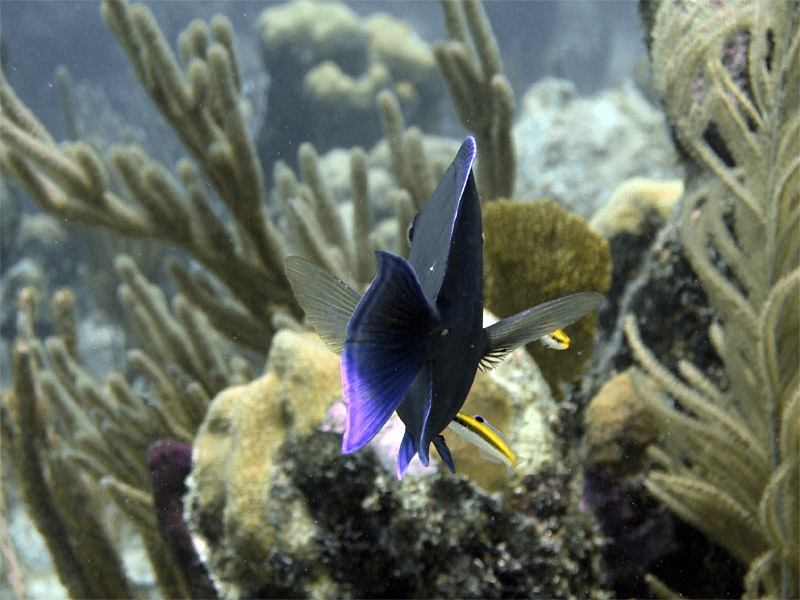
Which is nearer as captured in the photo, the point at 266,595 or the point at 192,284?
the point at 266,595

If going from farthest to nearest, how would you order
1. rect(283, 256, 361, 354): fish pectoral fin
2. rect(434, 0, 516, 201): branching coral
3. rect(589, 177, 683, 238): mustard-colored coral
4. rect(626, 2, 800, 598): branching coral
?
1. rect(434, 0, 516, 201): branching coral
2. rect(589, 177, 683, 238): mustard-colored coral
3. rect(626, 2, 800, 598): branching coral
4. rect(283, 256, 361, 354): fish pectoral fin

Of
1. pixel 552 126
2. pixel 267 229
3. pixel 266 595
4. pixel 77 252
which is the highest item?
pixel 552 126

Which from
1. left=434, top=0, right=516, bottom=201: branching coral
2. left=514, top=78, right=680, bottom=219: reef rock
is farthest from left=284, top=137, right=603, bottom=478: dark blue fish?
left=514, top=78, right=680, bottom=219: reef rock

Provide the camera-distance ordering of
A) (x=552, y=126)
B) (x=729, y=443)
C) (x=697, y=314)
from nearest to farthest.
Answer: (x=729, y=443) → (x=697, y=314) → (x=552, y=126)

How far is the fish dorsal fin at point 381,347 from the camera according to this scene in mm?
596

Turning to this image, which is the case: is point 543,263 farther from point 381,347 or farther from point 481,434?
point 381,347

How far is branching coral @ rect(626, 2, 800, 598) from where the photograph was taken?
2.04 m

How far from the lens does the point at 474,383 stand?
1944 mm

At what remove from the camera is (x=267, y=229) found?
11.7ft

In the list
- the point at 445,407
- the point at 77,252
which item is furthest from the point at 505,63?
the point at 445,407

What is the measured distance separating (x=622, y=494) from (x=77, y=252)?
33.2ft

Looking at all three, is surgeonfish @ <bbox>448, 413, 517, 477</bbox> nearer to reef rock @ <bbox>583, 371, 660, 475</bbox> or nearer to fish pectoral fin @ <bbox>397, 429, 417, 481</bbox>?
fish pectoral fin @ <bbox>397, 429, 417, 481</bbox>

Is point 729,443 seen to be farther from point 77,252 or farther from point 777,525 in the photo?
point 77,252

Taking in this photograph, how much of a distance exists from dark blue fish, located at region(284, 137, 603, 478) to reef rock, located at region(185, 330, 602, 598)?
1.03 meters
